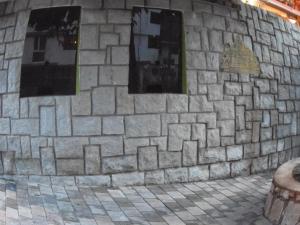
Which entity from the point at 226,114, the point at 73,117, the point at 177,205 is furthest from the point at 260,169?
the point at 73,117

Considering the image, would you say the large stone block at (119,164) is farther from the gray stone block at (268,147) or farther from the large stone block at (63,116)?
the gray stone block at (268,147)

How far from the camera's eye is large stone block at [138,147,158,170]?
24.4ft

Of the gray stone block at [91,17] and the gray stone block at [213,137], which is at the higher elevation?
the gray stone block at [91,17]

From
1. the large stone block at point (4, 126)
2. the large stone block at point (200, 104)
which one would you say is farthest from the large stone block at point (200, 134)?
the large stone block at point (4, 126)

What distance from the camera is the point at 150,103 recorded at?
7480 millimetres

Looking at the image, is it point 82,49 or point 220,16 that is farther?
point 220,16

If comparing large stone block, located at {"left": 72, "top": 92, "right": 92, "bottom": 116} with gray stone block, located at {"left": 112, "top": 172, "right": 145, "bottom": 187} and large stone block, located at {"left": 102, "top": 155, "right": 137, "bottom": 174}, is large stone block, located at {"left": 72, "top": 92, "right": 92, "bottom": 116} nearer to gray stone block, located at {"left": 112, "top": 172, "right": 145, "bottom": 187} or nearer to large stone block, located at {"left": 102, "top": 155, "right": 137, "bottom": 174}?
large stone block, located at {"left": 102, "top": 155, "right": 137, "bottom": 174}

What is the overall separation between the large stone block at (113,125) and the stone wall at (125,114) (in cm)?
2

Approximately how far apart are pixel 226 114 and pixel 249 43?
1634 mm

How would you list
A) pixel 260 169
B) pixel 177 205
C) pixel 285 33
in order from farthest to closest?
pixel 285 33
pixel 260 169
pixel 177 205

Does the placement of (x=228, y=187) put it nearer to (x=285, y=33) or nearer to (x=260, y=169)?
(x=260, y=169)

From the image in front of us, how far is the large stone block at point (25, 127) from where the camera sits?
739cm

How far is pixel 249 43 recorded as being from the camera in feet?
29.1

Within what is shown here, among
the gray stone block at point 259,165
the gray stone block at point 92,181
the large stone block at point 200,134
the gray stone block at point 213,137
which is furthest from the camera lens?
the gray stone block at point 259,165
